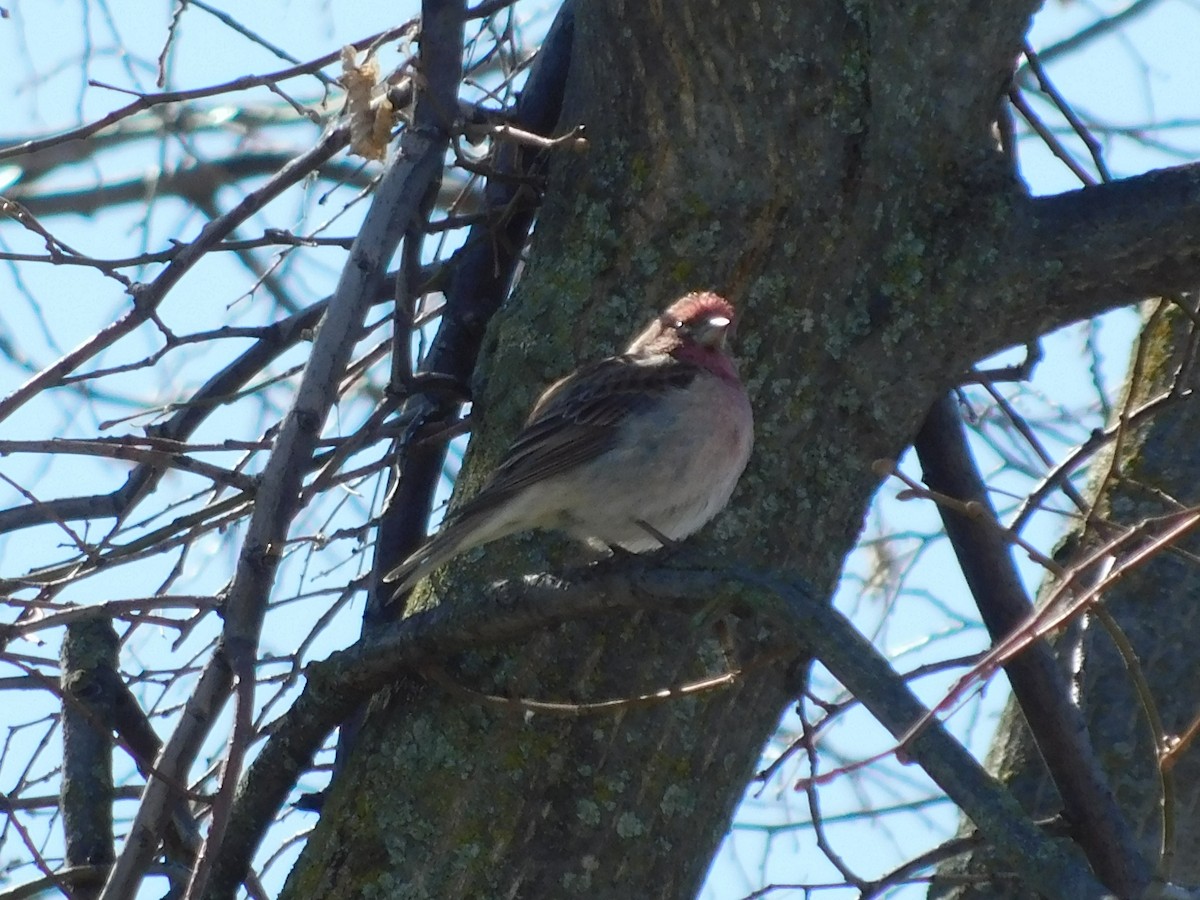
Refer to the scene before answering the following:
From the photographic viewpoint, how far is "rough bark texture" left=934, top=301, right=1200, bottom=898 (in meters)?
4.41

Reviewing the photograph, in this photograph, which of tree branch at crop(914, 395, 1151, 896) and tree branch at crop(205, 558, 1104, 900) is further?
tree branch at crop(914, 395, 1151, 896)

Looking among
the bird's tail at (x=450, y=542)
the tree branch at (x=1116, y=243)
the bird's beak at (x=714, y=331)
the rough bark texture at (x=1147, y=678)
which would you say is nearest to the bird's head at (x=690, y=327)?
the bird's beak at (x=714, y=331)

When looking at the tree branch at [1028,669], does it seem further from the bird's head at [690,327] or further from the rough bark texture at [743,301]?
the bird's head at [690,327]

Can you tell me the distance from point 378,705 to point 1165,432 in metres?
2.66

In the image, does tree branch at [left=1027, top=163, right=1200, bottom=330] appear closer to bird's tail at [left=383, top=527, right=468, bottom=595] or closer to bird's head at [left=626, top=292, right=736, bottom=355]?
bird's head at [left=626, top=292, right=736, bottom=355]

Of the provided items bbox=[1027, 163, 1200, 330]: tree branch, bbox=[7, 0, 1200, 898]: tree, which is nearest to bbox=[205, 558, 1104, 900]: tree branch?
bbox=[7, 0, 1200, 898]: tree

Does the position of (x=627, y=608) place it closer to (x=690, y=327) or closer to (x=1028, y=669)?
(x=690, y=327)

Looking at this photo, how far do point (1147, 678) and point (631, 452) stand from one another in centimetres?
164

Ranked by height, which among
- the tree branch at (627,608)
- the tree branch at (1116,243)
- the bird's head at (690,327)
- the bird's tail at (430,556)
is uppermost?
the bird's head at (690,327)

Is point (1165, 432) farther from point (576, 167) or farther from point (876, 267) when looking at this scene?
point (576, 167)

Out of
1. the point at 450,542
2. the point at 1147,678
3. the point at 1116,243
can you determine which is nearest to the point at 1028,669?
the point at 1147,678

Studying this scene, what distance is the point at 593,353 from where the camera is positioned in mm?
3697

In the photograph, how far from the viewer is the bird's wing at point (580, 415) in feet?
12.3

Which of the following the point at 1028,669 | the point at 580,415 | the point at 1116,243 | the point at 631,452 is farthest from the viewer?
the point at 631,452
